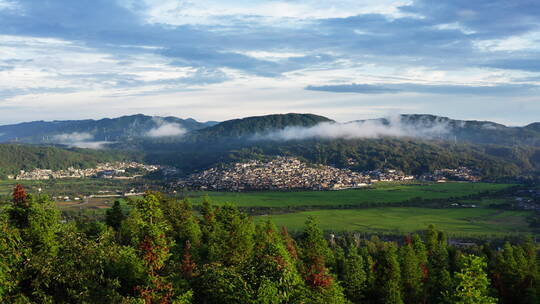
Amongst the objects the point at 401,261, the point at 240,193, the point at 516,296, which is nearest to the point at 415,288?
the point at 401,261

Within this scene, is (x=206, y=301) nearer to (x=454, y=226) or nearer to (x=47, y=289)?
(x=47, y=289)

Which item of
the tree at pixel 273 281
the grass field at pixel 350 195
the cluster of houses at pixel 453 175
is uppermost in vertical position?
the tree at pixel 273 281

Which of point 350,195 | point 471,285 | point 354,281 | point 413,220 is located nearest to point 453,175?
point 350,195

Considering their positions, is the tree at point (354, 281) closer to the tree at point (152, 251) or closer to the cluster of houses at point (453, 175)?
the tree at point (152, 251)

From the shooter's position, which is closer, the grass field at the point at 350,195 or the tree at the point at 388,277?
the tree at the point at 388,277

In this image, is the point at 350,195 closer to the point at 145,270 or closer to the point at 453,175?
the point at 453,175

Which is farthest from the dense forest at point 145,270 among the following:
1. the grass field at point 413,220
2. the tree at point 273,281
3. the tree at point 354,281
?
the grass field at point 413,220

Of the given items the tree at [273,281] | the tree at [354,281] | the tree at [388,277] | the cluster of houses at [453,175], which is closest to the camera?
the tree at [273,281]
